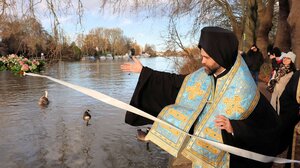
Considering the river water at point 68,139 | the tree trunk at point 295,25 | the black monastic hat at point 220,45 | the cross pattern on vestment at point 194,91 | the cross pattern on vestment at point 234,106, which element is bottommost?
the river water at point 68,139

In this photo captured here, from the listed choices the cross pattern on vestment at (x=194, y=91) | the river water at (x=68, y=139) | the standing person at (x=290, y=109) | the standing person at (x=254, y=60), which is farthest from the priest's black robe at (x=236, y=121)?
the standing person at (x=254, y=60)

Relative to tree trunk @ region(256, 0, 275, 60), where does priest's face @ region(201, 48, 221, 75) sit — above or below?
below

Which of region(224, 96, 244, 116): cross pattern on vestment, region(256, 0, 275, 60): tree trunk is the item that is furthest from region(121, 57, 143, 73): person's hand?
region(256, 0, 275, 60): tree trunk

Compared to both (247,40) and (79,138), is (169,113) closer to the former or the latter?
(79,138)

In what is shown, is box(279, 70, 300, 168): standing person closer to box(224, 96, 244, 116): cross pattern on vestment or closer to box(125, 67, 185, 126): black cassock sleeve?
box(224, 96, 244, 116): cross pattern on vestment

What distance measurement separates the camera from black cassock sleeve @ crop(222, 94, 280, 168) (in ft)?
8.47

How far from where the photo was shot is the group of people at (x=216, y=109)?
2623 mm

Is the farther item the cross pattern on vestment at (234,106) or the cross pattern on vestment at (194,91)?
the cross pattern on vestment at (194,91)

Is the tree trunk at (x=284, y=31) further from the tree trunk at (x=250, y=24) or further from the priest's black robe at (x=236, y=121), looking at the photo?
the priest's black robe at (x=236, y=121)

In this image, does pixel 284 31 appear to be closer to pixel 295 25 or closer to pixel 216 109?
pixel 295 25

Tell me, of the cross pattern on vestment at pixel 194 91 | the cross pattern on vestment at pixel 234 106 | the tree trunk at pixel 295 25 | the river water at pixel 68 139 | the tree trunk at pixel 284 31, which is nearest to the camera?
the cross pattern on vestment at pixel 234 106

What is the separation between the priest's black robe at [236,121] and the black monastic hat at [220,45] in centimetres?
42

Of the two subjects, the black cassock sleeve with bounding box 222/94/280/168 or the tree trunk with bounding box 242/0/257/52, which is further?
the tree trunk with bounding box 242/0/257/52

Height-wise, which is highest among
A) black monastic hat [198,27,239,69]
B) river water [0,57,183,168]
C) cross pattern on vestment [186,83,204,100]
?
black monastic hat [198,27,239,69]
